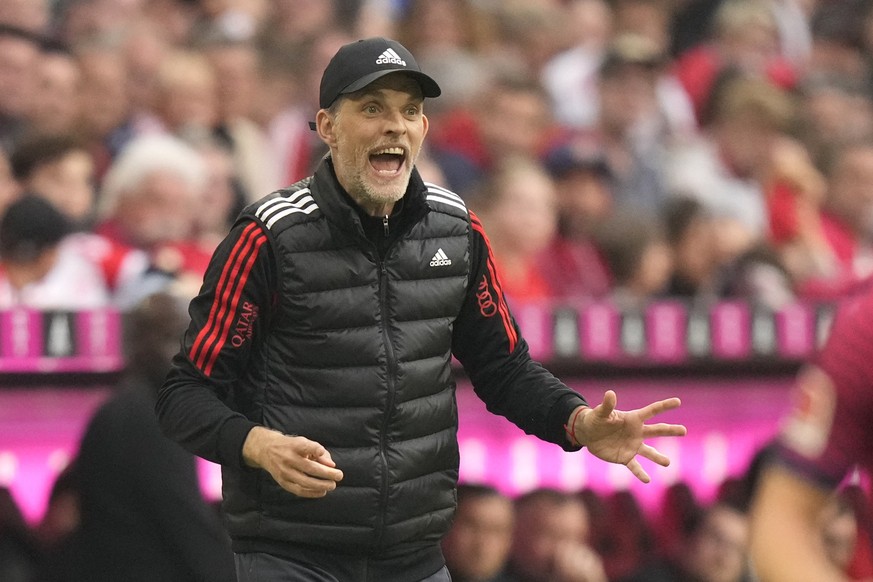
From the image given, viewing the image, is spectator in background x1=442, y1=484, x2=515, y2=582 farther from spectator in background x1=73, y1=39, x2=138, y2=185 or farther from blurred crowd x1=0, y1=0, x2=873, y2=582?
spectator in background x1=73, y1=39, x2=138, y2=185

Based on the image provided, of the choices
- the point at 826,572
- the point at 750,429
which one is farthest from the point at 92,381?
the point at 826,572

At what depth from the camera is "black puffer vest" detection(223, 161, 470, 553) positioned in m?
3.77

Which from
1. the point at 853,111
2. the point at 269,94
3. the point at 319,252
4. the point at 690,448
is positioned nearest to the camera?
the point at 319,252

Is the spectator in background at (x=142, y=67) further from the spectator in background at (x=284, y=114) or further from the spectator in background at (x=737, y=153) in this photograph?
the spectator in background at (x=737, y=153)

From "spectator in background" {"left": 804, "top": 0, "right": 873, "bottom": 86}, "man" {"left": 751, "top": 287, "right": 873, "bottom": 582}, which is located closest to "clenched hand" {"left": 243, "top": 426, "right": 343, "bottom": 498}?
"man" {"left": 751, "top": 287, "right": 873, "bottom": 582}

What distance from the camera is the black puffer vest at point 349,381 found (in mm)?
3766

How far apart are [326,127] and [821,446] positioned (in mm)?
1575

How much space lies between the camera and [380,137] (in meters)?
3.81

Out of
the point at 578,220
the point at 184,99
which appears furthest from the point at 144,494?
the point at 578,220

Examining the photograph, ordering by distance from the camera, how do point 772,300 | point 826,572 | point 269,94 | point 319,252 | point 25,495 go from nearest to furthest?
1. point 826,572
2. point 319,252
3. point 25,495
4. point 772,300
5. point 269,94

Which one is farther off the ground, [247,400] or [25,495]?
[247,400]

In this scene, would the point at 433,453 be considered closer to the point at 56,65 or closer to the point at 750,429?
the point at 750,429

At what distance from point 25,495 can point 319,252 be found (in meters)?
2.48

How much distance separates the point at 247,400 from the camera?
12.6ft
